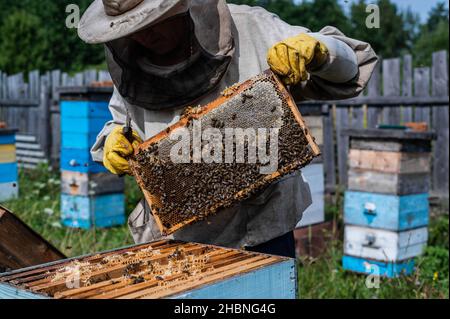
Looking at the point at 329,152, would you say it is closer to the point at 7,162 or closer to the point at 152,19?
the point at 7,162

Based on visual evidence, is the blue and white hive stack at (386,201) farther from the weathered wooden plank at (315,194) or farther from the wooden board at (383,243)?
the weathered wooden plank at (315,194)

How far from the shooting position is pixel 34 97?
1248cm

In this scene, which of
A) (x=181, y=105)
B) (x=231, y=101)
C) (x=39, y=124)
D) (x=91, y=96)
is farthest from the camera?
(x=39, y=124)

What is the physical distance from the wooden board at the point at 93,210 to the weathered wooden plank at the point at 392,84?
11.4 feet

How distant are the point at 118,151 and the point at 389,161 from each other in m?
3.10

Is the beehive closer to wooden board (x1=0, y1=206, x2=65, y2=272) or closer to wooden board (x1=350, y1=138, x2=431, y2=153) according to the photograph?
wooden board (x1=0, y1=206, x2=65, y2=272)

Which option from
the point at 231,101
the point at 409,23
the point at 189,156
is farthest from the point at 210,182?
the point at 409,23

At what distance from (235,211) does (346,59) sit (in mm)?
→ 766

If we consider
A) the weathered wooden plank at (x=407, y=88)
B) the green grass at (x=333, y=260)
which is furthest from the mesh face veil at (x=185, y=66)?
the weathered wooden plank at (x=407, y=88)

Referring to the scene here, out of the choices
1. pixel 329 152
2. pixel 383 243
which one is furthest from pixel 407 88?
pixel 383 243

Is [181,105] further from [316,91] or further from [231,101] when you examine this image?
[316,91]

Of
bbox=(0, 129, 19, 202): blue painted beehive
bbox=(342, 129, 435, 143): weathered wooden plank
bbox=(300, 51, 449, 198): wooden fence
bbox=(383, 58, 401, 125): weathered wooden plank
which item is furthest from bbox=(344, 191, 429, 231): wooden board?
bbox=(0, 129, 19, 202): blue painted beehive

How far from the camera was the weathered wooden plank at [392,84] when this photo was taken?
24.0ft

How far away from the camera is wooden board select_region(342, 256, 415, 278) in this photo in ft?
16.1
